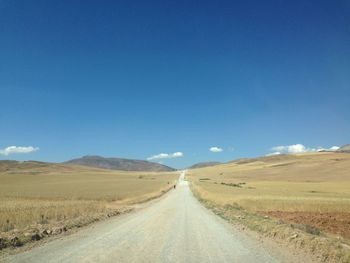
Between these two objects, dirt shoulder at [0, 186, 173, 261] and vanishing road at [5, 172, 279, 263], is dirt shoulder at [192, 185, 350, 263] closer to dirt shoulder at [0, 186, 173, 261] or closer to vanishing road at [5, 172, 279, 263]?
vanishing road at [5, 172, 279, 263]

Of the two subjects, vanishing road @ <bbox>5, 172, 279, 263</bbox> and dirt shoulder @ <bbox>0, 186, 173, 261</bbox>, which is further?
dirt shoulder @ <bbox>0, 186, 173, 261</bbox>

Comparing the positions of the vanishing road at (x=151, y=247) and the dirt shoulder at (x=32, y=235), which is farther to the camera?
the dirt shoulder at (x=32, y=235)

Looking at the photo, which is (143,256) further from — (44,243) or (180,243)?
(44,243)

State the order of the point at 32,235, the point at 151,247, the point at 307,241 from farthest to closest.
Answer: the point at 32,235 → the point at 307,241 → the point at 151,247

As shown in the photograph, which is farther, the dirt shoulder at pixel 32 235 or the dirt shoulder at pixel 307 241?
the dirt shoulder at pixel 32 235

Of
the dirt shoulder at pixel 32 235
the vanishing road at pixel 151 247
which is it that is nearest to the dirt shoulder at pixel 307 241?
the vanishing road at pixel 151 247

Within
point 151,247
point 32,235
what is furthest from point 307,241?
point 32,235

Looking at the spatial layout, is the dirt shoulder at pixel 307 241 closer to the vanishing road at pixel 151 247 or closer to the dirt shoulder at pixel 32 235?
the vanishing road at pixel 151 247

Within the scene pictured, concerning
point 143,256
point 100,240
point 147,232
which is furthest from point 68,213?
point 143,256

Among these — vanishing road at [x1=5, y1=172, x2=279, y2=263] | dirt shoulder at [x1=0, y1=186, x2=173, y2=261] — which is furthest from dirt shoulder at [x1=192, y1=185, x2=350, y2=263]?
dirt shoulder at [x1=0, y1=186, x2=173, y2=261]

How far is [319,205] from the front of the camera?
3912cm

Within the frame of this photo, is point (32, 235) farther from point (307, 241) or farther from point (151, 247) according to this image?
point (307, 241)

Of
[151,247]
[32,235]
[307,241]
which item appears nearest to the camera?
[151,247]

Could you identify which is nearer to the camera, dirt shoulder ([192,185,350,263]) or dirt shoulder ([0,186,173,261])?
dirt shoulder ([192,185,350,263])
